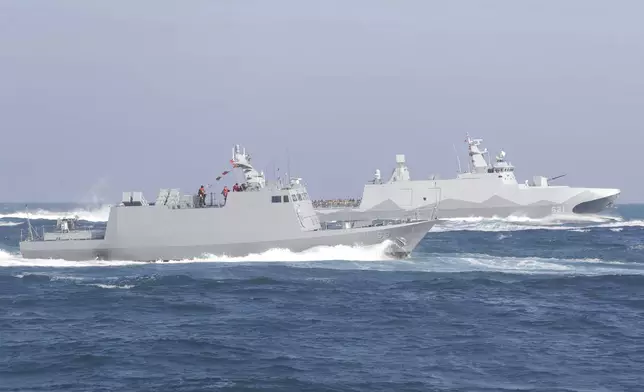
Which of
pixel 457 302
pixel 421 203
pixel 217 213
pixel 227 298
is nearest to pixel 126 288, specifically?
pixel 227 298

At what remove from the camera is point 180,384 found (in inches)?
584

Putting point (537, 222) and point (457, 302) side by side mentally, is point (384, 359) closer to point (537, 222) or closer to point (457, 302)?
point (457, 302)

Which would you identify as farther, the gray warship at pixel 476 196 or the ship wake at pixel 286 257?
the gray warship at pixel 476 196

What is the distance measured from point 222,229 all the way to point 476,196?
41.8 m

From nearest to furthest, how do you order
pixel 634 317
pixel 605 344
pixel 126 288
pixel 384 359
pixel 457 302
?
pixel 384 359
pixel 605 344
pixel 634 317
pixel 457 302
pixel 126 288

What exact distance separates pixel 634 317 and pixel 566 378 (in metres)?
7.38

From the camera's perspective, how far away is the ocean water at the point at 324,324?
50.4 feet

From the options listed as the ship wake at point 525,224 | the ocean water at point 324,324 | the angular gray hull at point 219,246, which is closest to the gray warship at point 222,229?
the angular gray hull at point 219,246

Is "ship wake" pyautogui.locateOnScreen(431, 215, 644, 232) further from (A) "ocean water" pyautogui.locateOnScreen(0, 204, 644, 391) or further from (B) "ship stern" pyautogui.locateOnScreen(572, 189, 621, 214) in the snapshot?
(A) "ocean water" pyautogui.locateOnScreen(0, 204, 644, 391)

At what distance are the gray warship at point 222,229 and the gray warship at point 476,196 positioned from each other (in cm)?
3574

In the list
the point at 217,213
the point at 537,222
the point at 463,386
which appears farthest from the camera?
the point at 537,222

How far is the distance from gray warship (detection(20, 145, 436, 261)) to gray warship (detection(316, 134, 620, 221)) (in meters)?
35.7

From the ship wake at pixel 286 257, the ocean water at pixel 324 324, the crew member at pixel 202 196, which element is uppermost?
the crew member at pixel 202 196

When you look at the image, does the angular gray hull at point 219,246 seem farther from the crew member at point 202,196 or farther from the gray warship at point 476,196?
the gray warship at point 476,196
